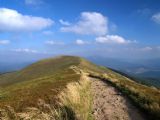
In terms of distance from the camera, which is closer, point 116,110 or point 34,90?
point 116,110

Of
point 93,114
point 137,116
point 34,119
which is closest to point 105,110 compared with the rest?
point 93,114

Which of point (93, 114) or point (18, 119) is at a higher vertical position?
point (18, 119)

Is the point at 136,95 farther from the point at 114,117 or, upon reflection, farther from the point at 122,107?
the point at 114,117

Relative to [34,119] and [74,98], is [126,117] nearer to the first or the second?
[74,98]

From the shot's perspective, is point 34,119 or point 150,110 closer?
point 34,119

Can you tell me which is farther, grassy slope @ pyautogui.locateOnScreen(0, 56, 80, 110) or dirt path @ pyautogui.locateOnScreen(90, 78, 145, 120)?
dirt path @ pyautogui.locateOnScreen(90, 78, 145, 120)

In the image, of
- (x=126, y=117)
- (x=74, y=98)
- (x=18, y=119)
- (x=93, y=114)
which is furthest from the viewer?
(x=74, y=98)

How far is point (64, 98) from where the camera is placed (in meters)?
21.2

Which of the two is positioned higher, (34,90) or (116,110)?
(34,90)

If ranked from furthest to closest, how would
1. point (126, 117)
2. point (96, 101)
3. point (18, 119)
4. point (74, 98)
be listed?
point (96, 101), point (74, 98), point (126, 117), point (18, 119)

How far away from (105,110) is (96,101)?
5332mm

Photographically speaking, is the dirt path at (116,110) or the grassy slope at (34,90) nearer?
the grassy slope at (34,90)

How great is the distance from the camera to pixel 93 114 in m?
21.4

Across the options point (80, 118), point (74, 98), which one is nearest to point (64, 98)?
point (74, 98)
